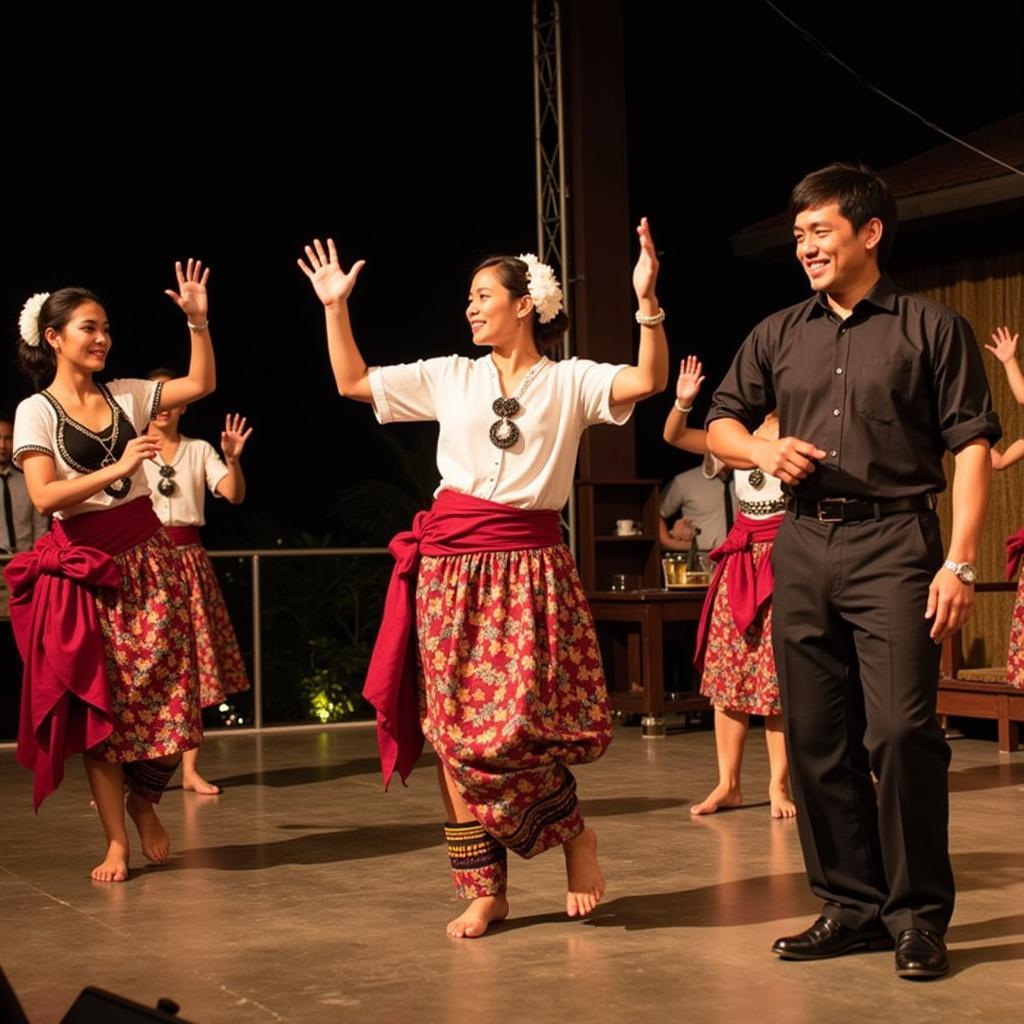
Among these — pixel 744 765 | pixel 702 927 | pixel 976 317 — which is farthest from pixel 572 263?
pixel 702 927

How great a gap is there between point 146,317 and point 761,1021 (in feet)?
32.1

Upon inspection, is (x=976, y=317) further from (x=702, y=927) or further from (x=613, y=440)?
(x=702, y=927)

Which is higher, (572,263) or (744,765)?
(572,263)

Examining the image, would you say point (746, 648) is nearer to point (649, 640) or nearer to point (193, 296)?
point (193, 296)

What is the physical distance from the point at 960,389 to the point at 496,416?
1004 mm

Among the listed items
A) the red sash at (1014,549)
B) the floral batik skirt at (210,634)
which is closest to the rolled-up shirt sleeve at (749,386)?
the floral batik skirt at (210,634)

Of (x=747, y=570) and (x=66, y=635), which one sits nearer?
(x=66, y=635)

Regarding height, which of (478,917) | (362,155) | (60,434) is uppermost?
(362,155)

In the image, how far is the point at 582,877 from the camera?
12.1 feet

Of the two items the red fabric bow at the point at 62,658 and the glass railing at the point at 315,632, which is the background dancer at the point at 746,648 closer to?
the red fabric bow at the point at 62,658

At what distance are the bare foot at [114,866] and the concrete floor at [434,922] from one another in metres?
0.04

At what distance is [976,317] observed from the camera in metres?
8.13

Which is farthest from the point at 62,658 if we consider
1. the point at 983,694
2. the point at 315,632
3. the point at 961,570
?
the point at 315,632

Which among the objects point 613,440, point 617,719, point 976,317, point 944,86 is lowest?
point 617,719
